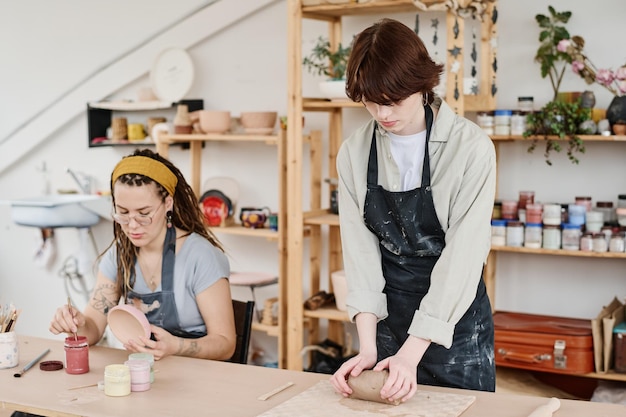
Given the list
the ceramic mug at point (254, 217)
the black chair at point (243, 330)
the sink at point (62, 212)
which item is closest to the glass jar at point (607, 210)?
the ceramic mug at point (254, 217)

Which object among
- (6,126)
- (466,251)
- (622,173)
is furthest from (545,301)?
(6,126)

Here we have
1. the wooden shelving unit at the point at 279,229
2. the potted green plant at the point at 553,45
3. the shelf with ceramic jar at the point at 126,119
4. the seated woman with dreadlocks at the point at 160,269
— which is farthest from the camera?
the shelf with ceramic jar at the point at 126,119

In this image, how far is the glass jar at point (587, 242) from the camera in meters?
3.82

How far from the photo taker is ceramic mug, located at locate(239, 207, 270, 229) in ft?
15.0

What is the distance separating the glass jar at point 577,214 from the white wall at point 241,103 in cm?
27

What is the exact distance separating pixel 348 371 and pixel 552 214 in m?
2.18

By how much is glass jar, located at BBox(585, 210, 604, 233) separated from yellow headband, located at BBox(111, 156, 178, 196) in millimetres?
2031

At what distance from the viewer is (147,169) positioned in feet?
8.66

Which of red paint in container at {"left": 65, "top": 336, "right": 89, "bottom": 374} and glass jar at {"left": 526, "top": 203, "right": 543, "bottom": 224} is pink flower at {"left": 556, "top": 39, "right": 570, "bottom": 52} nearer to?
glass jar at {"left": 526, "top": 203, "right": 543, "bottom": 224}

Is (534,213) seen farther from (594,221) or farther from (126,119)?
(126,119)

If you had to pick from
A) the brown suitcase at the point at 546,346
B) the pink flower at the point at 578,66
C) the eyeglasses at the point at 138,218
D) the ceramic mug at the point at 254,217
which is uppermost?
the pink flower at the point at 578,66

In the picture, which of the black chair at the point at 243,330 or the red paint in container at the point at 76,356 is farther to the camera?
the black chair at the point at 243,330

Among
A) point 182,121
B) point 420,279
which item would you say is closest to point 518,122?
point 182,121

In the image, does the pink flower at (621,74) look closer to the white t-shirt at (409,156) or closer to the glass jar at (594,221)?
the glass jar at (594,221)
